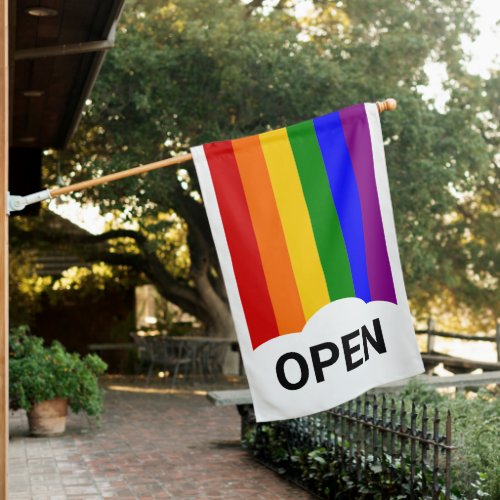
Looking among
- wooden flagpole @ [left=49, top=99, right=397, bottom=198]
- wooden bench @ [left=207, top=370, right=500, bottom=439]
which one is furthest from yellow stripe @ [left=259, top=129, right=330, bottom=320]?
wooden bench @ [left=207, top=370, right=500, bottom=439]

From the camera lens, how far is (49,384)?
1034 centimetres

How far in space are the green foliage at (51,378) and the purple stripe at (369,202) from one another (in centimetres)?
646

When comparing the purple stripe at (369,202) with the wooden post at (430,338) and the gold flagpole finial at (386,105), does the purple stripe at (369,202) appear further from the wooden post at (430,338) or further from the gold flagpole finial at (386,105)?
the wooden post at (430,338)

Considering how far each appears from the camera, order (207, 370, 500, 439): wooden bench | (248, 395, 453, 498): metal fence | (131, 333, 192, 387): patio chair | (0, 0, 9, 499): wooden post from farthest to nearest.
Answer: (131, 333, 192, 387): patio chair → (207, 370, 500, 439): wooden bench → (248, 395, 453, 498): metal fence → (0, 0, 9, 499): wooden post

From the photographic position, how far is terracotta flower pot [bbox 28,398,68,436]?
416 inches

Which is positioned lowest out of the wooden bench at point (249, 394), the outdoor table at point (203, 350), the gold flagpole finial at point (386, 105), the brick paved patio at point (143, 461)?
the brick paved patio at point (143, 461)

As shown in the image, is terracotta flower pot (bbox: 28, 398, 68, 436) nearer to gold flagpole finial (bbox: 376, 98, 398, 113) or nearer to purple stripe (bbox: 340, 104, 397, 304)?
purple stripe (bbox: 340, 104, 397, 304)

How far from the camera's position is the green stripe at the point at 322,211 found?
182 inches

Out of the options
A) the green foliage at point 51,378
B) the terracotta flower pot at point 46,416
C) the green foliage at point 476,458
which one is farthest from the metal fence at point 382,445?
the terracotta flower pot at point 46,416

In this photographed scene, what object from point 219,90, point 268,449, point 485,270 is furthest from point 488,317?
point 268,449

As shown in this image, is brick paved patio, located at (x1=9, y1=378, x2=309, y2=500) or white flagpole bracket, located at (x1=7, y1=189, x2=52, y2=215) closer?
white flagpole bracket, located at (x1=7, y1=189, x2=52, y2=215)

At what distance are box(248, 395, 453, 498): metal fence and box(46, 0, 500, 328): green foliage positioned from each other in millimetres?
7071

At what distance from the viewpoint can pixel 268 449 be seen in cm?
898

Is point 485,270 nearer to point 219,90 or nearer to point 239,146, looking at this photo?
point 219,90
